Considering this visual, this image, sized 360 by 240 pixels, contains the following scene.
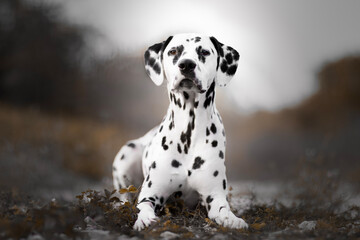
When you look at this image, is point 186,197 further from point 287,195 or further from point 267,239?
point 287,195

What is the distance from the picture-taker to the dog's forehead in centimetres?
420

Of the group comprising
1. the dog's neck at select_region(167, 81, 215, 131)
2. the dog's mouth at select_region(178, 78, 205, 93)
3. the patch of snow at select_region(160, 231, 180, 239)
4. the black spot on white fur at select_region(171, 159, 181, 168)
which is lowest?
the patch of snow at select_region(160, 231, 180, 239)

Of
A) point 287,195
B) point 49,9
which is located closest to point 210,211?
point 287,195

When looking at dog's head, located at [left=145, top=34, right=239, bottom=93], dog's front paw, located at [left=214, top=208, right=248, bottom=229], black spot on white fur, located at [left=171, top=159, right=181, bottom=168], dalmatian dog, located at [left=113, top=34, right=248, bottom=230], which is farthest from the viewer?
black spot on white fur, located at [left=171, top=159, right=181, bottom=168]

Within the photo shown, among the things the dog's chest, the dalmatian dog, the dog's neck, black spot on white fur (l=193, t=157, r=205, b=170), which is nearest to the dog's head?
the dalmatian dog

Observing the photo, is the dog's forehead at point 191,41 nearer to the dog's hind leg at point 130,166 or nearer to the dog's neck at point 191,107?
the dog's neck at point 191,107

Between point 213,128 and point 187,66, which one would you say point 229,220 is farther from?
point 187,66

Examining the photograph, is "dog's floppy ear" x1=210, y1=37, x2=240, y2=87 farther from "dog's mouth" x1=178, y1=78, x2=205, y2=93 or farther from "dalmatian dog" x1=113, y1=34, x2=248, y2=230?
"dog's mouth" x1=178, y1=78, x2=205, y2=93

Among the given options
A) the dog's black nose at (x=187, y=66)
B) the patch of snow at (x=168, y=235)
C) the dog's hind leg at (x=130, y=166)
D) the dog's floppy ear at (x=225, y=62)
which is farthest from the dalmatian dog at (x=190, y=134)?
the dog's hind leg at (x=130, y=166)

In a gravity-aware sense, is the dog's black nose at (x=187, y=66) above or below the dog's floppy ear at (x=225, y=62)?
below

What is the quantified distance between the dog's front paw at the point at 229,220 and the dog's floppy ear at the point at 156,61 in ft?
4.93

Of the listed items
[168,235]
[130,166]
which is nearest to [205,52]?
[168,235]

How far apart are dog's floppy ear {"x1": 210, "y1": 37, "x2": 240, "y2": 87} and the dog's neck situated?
0.46 ft

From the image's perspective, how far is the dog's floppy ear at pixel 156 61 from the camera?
446 centimetres
